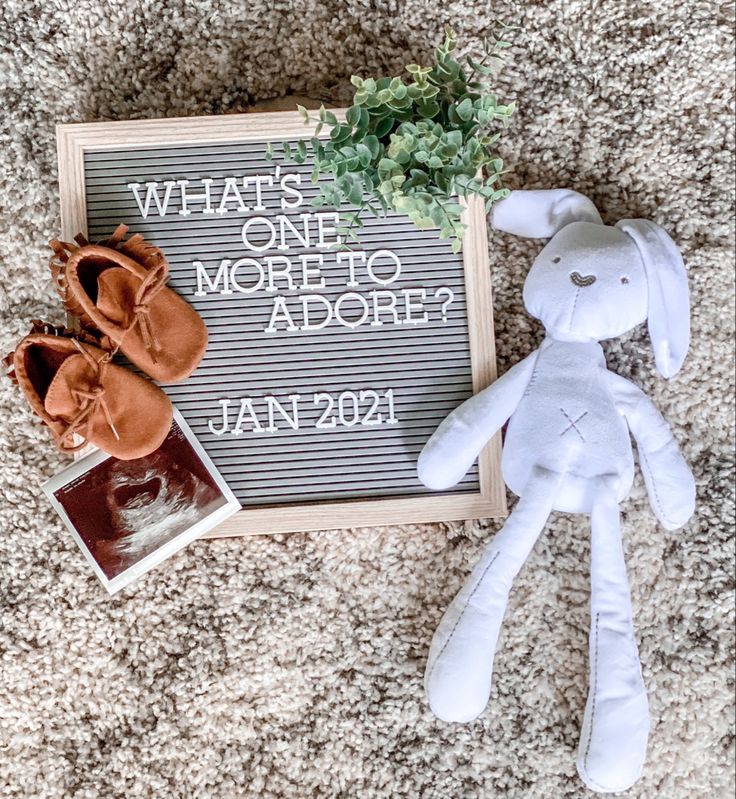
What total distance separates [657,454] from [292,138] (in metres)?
0.60

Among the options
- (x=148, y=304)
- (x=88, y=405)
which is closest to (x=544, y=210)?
(x=148, y=304)

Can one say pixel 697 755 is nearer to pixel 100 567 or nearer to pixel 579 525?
pixel 579 525

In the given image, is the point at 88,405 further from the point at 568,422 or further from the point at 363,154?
the point at 568,422

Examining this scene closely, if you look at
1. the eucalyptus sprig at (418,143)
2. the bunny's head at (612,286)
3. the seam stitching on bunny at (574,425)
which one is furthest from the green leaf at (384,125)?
the seam stitching on bunny at (574,425)

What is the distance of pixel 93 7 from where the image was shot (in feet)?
3.25

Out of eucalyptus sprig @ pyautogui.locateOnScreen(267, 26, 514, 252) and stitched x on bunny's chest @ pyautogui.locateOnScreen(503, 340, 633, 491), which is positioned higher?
eucalyptus sprig @ pyautogui.locateOnScreen(267, 26, 514, 252)

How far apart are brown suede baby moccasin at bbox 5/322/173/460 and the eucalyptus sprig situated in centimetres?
33

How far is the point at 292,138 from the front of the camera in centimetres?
93

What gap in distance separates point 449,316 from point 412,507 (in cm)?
24

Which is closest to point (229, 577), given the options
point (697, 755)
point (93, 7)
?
point (697, 755)

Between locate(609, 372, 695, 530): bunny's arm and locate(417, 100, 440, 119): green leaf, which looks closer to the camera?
locate(417, 100, 440, 119): green leaf

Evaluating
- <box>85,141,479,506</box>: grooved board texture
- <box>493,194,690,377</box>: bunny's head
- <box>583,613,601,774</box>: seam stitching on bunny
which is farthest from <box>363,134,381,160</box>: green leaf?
<box>583,613,601,774</box>: seam stitching on bunny

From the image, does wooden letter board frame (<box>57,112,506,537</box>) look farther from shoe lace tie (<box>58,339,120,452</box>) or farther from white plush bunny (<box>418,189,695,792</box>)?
shoe lace tie (<box>58,339,120,452</box>)

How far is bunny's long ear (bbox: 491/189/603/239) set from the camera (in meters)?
0.94
